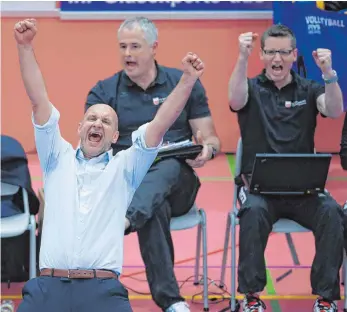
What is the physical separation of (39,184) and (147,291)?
2.47 metres

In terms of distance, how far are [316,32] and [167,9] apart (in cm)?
Answer: 163

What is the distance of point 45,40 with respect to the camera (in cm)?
815

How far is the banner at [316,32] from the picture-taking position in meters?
7.09

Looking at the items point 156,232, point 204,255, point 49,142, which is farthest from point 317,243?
point 49,142

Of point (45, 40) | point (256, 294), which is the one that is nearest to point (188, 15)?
point (45, 40)

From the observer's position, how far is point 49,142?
3.68 m

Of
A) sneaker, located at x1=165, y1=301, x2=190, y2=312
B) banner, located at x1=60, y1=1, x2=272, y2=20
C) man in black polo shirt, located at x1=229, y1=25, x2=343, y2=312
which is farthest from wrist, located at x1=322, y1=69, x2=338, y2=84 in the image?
banner, located at x1=60, y1=1, x2=272, y2=20

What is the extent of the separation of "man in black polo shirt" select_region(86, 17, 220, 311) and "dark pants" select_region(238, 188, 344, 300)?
0.41 meters

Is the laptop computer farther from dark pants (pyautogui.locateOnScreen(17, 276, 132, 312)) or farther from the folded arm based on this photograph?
dark pants (pyautogui.locateOnScreen(17, 276, 132, 312))

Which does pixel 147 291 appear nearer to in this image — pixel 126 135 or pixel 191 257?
pixel 191 257

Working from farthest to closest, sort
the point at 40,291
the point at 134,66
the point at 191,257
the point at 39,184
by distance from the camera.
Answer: the point at 39,184 → the point at 191,257 → the point at 134,66 → the point at 40,291

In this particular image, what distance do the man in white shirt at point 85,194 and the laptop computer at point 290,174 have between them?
120 cm

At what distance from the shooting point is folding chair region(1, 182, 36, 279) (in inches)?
188

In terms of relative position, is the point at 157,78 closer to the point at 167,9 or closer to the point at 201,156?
the point at 201,156
